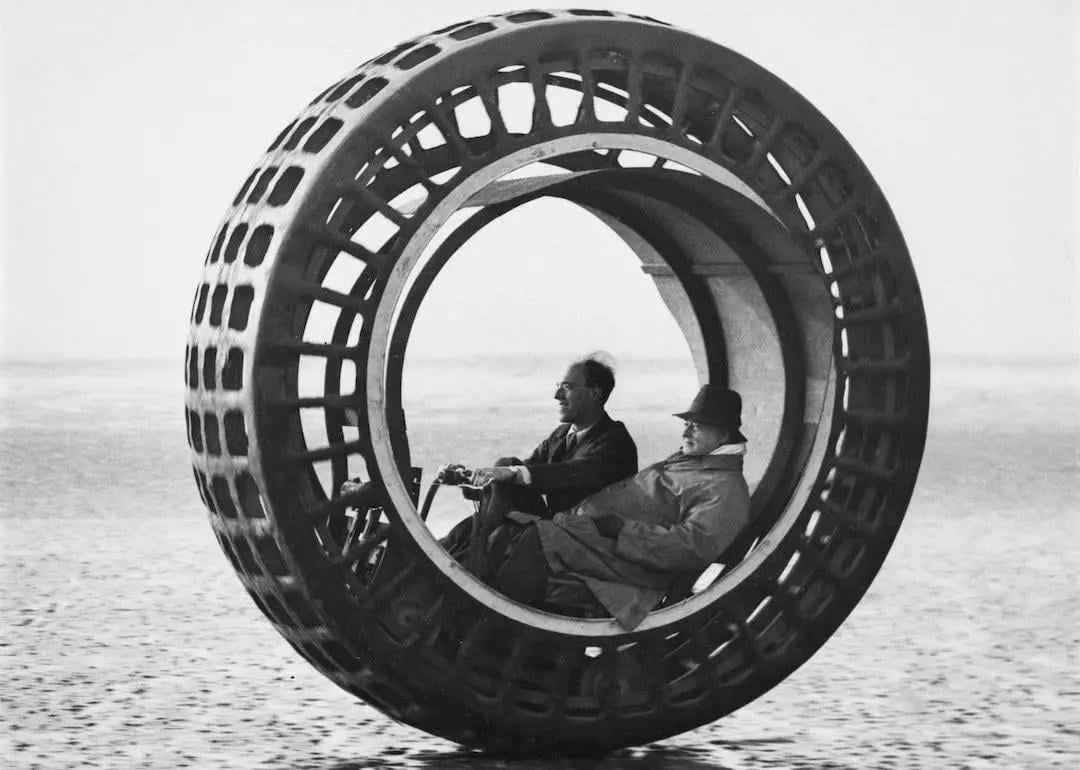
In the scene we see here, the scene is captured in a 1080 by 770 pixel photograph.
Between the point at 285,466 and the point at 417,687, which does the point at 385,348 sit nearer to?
the point at 285,466

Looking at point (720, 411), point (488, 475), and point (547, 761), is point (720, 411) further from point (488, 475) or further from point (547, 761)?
point (547, 761)

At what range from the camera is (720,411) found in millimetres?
7254

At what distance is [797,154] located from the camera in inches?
283

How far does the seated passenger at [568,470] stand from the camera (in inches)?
284

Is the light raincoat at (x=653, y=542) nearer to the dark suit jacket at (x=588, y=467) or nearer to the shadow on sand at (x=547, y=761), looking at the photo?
the dark suit jacket at (x=588, y=467)

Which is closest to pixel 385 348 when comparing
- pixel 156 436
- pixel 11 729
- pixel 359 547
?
pixel 359 547

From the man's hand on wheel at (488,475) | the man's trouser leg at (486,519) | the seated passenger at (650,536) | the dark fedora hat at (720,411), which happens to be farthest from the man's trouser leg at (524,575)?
the dark fedora hat at (720,411)

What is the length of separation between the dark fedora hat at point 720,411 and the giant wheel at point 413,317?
1.00ft

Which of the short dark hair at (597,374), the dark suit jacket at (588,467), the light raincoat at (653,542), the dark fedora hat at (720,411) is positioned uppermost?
the short dark hair at (597,374)

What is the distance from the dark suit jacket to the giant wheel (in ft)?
1.76

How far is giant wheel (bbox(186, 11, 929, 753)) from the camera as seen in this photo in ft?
21.1

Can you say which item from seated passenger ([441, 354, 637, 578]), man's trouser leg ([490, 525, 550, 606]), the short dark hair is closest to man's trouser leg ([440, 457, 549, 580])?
seated passenger ([441, 354, 637, 578])

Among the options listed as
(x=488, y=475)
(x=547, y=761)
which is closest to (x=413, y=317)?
(x=488, y=475)

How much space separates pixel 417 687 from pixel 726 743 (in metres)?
1.40
